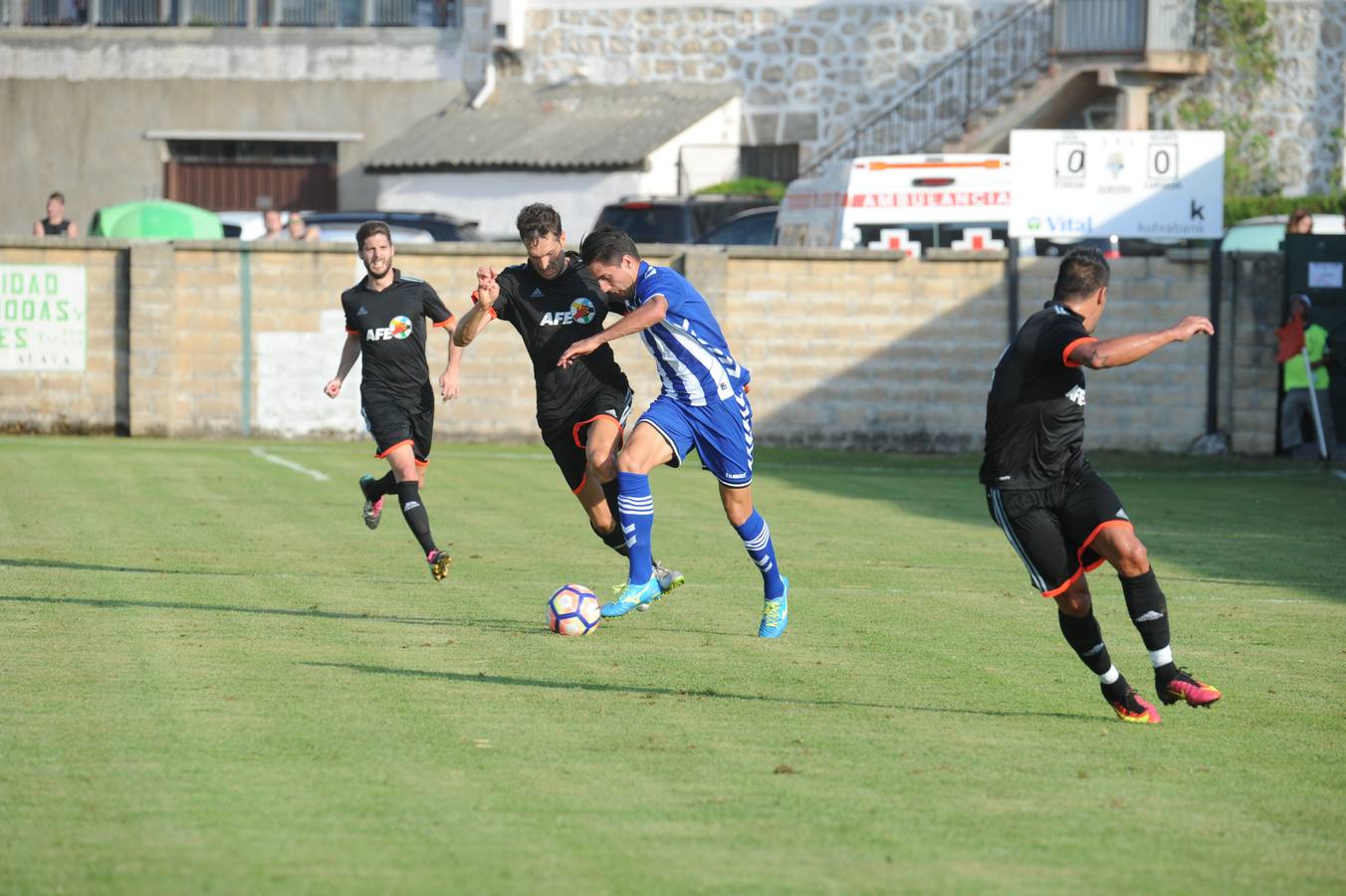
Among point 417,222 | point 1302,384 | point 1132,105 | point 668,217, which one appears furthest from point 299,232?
point 1132,105

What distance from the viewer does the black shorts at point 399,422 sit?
1141 cm

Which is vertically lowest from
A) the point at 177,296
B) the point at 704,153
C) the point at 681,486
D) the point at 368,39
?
the point at 681,486

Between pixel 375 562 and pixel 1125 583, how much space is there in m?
6.16

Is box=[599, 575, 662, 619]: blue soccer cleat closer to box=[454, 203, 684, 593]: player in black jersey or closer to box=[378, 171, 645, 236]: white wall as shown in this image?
box=[454, 203, 684, 593]: player in black jersey

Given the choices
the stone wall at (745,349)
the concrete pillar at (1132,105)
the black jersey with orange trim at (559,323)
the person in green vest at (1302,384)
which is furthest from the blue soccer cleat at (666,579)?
the concrete pillar at (1132,105)

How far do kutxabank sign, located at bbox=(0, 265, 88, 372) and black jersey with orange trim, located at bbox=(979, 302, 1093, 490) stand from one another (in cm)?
1841

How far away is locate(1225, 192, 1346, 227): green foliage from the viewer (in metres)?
33.3

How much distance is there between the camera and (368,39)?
39.9 metres

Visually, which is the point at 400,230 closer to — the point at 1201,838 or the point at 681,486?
the point at 681,486

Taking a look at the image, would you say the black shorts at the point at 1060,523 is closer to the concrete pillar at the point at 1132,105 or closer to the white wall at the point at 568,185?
the white wall at the point at 568,185

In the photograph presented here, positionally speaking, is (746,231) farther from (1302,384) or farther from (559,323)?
(559,323)

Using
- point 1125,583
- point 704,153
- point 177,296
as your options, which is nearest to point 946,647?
point 1125,583

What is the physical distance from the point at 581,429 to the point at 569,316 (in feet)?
2.11

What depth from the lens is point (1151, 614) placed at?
7477 mm
